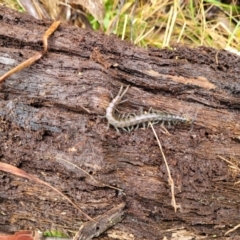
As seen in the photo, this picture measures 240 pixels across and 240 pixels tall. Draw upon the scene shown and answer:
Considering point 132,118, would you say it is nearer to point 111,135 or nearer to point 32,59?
point 111,135

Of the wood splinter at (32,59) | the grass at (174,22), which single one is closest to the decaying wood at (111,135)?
the wood splinter at (32,59)

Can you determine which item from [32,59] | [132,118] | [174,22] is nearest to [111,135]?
[132,118]

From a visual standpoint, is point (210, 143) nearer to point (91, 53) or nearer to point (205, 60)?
point (205, 60)

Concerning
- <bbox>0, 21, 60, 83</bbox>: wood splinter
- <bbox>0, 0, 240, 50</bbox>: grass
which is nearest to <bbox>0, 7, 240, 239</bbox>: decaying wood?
<bbox>0, 21, 60, 83</bbox>: wood splinter

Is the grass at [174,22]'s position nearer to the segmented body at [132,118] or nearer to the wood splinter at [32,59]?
the wood splinter at [32,59]

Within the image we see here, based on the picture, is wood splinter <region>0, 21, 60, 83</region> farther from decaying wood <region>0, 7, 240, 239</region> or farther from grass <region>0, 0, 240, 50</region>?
grass <region>0, 0, 240, 50</region>
